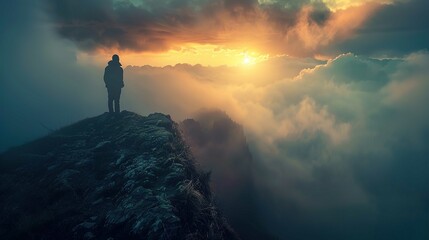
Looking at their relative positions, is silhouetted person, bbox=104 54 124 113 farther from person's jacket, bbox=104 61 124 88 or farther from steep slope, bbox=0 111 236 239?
steep slope, bbox=0 111 236 239

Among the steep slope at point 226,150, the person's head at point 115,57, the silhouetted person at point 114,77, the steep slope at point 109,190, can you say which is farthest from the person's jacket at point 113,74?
the steep slope at point 226,150

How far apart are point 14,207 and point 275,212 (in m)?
162

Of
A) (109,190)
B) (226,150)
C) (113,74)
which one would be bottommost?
(226,150)

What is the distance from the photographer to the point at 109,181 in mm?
15430

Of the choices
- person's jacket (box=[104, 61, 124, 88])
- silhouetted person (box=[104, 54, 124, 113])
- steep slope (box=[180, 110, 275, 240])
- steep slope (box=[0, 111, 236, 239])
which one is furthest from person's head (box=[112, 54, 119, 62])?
steep slope (box=[180, 110, 275, 240])

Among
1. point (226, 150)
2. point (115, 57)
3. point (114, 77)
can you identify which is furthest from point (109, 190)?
point (226, 150)

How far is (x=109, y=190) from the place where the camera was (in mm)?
14391

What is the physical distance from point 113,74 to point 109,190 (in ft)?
51.8

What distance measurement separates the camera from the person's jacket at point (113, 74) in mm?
27923

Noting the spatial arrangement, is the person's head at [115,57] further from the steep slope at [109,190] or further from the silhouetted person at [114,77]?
the steep slope at [109,190]

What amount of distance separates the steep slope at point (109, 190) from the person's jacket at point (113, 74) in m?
5.76

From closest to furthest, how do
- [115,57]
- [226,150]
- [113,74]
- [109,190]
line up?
[109,190]
[115,57]
[113,74]
[226,150]

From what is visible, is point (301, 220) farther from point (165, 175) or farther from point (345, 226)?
point (165, 175)

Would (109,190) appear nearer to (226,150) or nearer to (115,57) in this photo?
(115,57)
